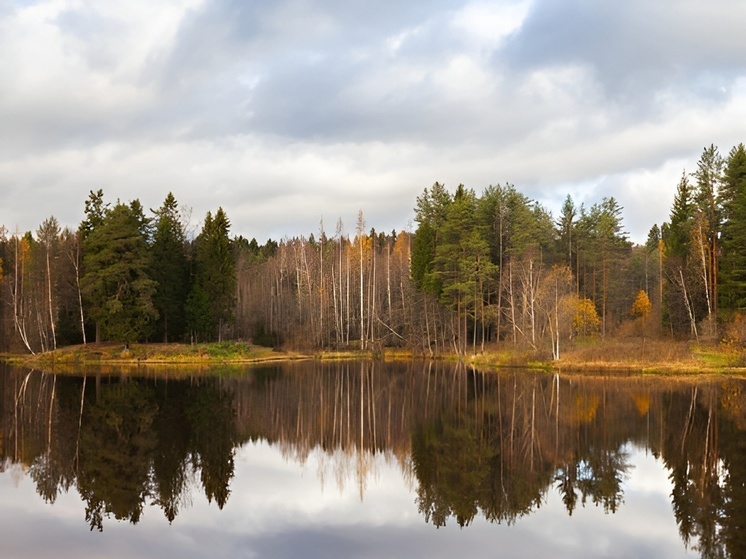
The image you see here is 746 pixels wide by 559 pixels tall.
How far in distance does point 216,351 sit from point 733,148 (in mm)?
46169

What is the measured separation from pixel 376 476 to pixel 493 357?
123 feet

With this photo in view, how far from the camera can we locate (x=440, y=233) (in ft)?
220

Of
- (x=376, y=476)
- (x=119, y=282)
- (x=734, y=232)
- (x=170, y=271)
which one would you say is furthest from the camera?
(x=170, y=271)

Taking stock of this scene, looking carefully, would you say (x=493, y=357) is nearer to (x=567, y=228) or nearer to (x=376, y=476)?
(x=567, y=228)

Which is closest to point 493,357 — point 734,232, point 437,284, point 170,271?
point 437,284

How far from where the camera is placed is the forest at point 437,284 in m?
51.2

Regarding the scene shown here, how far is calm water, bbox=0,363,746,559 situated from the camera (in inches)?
470

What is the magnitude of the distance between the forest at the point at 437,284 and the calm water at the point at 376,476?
2286cm

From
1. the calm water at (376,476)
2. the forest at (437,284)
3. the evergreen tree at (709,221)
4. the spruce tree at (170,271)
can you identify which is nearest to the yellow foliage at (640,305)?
the forest at (437,284)

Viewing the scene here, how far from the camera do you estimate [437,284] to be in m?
65.5

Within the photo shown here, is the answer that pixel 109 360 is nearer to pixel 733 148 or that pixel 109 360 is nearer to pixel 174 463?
pixel 174 463

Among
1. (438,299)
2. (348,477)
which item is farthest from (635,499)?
(438,299)

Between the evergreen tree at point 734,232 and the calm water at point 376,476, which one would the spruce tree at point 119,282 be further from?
the evergreen tree at point 734,232

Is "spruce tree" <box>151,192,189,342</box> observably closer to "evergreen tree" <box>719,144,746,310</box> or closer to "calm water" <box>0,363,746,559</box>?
"calm water" <box>0,363,746,559</box>
